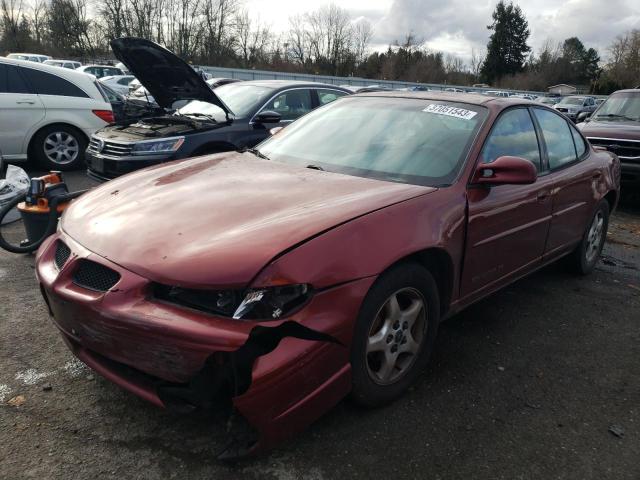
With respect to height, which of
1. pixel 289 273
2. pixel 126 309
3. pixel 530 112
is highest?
pixel 530 112

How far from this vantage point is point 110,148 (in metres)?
6.06

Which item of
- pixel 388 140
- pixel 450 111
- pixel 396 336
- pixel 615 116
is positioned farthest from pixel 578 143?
pixel 615 116

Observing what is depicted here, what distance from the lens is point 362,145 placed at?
3248 mm

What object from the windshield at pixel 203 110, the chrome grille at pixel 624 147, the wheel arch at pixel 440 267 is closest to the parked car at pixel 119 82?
the windshield at pixel 203 110

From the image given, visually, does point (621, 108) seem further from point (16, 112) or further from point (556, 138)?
point (16, 112)

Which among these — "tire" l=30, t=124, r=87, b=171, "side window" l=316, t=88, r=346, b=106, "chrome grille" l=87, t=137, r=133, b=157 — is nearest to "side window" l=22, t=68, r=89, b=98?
"tire" l=30, t=124, r=87, b=171

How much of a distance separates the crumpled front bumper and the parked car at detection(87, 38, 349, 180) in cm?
400

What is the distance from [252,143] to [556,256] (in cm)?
397

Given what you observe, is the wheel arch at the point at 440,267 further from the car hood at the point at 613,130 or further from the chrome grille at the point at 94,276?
the car hood at the point at 613,130

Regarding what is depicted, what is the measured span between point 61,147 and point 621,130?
Answer: 8.88m

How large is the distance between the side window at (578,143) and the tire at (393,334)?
97.0 inches

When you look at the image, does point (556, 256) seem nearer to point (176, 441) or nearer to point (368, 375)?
point (368, 375)

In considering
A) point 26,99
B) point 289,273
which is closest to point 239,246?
point 289,273

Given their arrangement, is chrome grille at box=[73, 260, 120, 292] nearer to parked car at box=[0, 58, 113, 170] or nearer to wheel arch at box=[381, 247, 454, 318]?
wheel arch at box=[381, 247, 454, 318]
